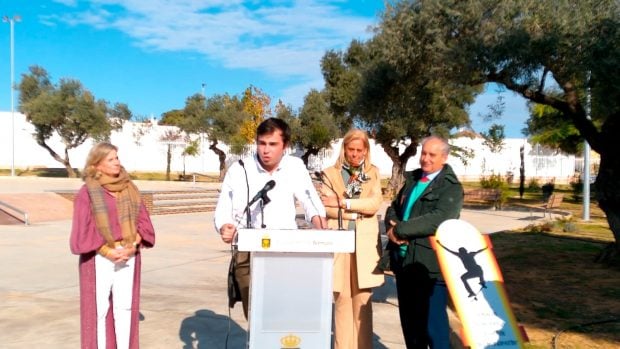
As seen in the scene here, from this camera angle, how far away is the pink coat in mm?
3924

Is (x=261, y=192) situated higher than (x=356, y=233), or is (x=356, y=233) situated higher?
(x=261, y=192)

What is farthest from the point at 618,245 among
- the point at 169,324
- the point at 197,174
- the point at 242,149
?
the point at 197,174

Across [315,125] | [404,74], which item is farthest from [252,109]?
[404,74]

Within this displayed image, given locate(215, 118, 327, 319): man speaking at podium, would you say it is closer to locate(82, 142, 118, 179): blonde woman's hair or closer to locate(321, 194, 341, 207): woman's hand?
locate(321, 194, 341, 207): woman's hand

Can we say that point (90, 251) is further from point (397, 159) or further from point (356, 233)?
point (397, 159)

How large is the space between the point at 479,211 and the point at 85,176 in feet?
61.1

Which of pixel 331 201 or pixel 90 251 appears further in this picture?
pixel 331 201

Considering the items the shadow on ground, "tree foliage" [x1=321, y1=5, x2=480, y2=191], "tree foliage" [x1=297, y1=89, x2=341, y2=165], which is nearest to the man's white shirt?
the shadow on ground

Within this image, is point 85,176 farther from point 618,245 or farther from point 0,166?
point 0,166

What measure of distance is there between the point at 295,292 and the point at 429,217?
4.11 feet

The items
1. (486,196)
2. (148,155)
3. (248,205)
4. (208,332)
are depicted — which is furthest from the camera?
(148,155)

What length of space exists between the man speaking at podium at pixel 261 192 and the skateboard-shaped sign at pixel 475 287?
33.6 inches

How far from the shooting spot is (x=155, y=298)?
22.7 ft

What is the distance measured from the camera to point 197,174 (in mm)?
43938
